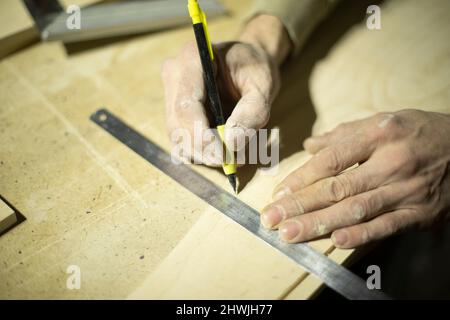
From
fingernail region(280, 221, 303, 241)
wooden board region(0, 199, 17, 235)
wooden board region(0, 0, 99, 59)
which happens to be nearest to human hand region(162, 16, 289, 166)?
fingernail region(280, 221, 303, 241)

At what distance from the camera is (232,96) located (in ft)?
3.44

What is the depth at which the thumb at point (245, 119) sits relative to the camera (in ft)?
2.90

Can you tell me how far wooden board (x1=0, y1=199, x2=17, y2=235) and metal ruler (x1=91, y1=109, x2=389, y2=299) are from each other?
34 cm

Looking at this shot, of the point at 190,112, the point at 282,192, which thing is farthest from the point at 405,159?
the point at 190,112

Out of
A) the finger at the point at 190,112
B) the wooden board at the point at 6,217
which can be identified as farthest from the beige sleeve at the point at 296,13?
the wooden board at the point at 6,217

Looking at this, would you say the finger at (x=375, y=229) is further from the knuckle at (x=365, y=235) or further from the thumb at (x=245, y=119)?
the thumb at (x=245, y=119)

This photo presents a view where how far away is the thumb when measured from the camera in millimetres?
883

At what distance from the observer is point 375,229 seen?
840 mm

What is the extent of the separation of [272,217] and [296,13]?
0.76 metres

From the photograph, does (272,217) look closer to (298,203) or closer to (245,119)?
(298,203)

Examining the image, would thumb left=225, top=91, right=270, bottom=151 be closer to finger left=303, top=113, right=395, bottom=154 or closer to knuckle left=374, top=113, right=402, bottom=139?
finger left=303, top=113, right=395, bottom=154

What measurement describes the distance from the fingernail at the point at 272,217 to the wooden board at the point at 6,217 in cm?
60
